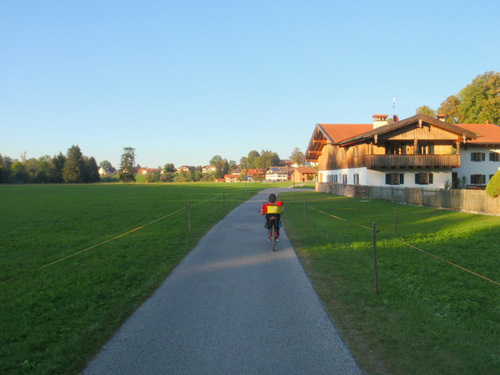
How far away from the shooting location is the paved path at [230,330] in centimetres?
391

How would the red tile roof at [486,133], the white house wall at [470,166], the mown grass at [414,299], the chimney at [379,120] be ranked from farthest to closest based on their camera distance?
the chimney at [379,120]
the white house wall at [470,166]
the red tile roof at [486,133]
the mown grass at [414,299]

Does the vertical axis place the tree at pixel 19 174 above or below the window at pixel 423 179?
above

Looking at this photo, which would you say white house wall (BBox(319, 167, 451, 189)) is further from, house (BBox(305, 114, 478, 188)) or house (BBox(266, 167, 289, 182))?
house (BBox(266, 167, 289, 182))

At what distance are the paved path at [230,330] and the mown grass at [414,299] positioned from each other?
365 mm

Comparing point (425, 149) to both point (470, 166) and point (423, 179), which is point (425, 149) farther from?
point (470, 166)

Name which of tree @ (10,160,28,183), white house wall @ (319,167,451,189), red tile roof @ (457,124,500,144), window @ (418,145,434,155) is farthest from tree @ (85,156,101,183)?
red tile roof @ (457,124,500,144)

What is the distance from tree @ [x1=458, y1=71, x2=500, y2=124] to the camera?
52.1m

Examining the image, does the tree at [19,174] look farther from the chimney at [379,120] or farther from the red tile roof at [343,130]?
→ the chimney at [379,120]

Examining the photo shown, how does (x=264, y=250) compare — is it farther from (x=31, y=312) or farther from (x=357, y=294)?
(x=31, y=312)

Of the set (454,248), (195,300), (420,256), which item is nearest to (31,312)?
(195,300)

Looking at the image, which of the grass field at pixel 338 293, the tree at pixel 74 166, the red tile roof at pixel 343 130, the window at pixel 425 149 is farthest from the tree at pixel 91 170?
the grass field at pixel 338 293

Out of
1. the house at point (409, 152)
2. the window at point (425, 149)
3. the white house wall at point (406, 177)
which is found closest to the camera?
the house at point (409, 152)

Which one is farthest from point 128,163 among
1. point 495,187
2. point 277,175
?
point 495,187

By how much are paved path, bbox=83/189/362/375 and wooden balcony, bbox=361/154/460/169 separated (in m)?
27.9
